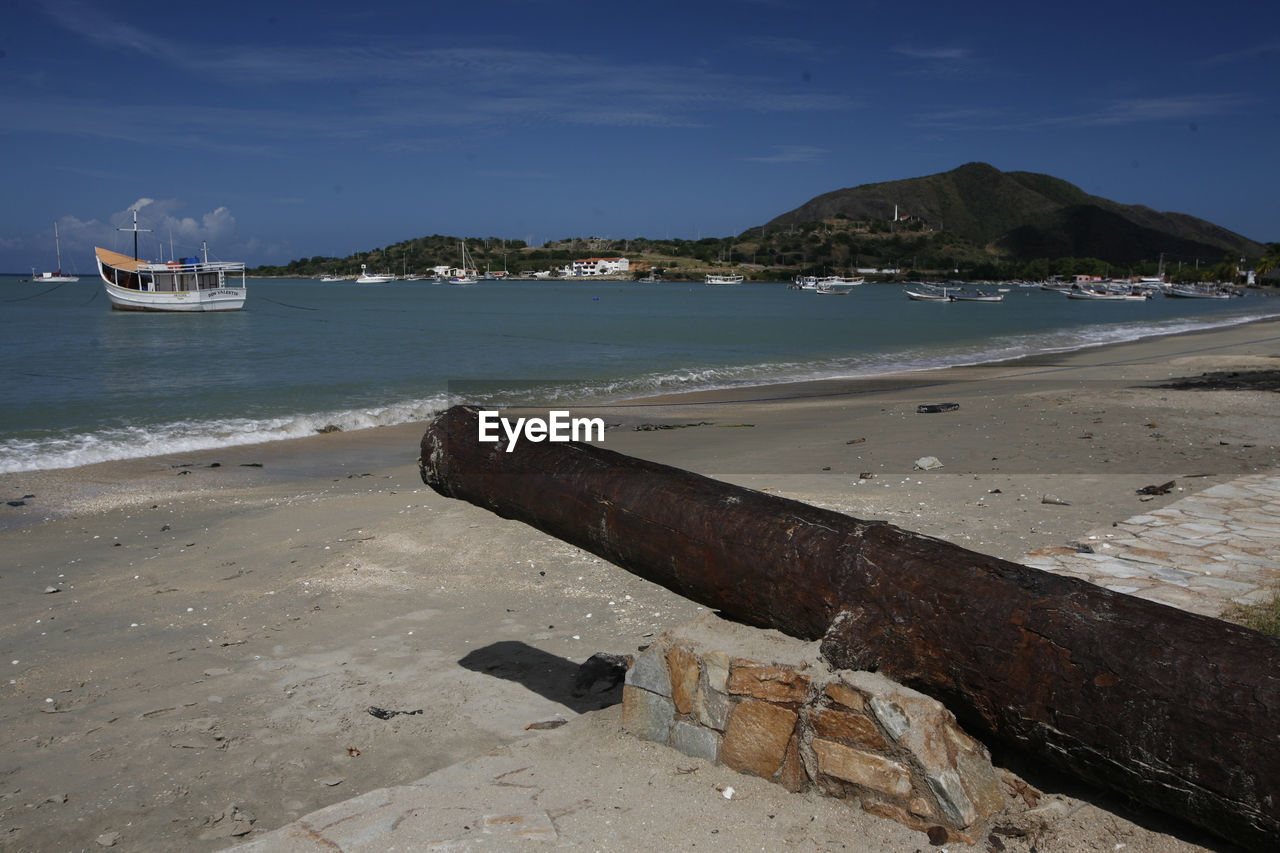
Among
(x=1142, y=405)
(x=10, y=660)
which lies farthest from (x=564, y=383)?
(x=10, y=660)

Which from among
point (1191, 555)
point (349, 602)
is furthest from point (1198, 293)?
point (349, 602)

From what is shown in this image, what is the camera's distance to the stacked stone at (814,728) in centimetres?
287

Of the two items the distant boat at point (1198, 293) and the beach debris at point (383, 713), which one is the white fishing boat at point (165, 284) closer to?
the beach debris at point (383, 713)

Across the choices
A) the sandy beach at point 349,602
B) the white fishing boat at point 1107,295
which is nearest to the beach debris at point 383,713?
the sandy beach at point 349,602

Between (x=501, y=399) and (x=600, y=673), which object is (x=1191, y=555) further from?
(x=501, y=399)

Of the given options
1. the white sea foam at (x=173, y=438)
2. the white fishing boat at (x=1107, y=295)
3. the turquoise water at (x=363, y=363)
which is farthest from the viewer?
the white fishing boat at (x=1107, y=295)

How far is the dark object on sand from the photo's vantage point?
2.42 metres

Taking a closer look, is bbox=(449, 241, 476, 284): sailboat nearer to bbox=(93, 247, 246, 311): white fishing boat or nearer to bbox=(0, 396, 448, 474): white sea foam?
bbox=(93, 247, 246, 311): white fishing boat

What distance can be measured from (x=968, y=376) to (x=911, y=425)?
10808 mm

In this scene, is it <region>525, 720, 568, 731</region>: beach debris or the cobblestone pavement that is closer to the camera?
<region>525, 720, 568, 731</region>: beach debris

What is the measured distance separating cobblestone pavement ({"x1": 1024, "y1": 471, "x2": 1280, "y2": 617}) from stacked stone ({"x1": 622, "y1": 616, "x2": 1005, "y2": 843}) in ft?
8.51

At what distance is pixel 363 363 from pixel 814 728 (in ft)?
89.4

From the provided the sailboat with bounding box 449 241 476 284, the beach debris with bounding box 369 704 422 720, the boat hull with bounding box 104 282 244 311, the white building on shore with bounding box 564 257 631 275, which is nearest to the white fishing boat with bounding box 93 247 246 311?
the boat hull with bounding box 104 282 244 311

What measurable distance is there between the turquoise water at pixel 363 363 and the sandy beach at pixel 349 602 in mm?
4117
